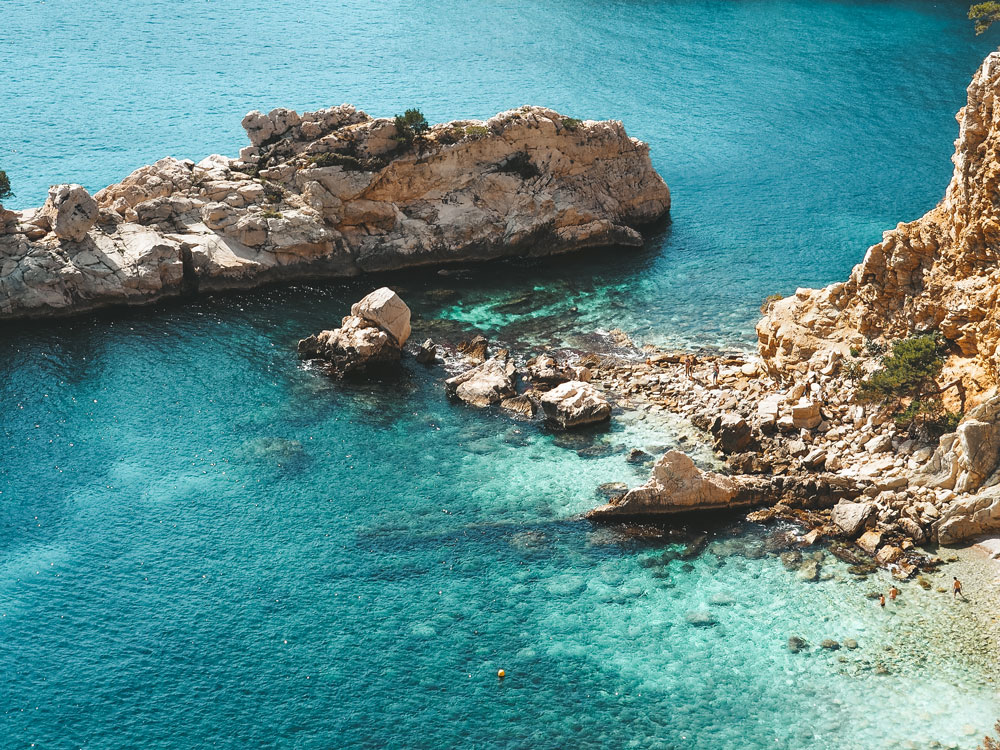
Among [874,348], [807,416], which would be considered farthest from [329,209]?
[874,348]

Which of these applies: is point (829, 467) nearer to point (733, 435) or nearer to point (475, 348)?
point (733, 435)

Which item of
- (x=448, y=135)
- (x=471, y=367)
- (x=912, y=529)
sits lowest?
(x=471, y=367)

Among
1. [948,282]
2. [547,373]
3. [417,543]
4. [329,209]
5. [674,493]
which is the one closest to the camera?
[417,543]

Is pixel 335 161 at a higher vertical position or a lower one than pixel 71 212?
higher

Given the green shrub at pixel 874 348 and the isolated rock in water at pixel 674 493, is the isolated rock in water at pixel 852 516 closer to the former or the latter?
the isolated rock in water at pixel 674 493

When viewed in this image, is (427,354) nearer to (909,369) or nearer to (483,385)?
(483,385)

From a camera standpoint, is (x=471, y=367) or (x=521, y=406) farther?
(x=471, y=367)

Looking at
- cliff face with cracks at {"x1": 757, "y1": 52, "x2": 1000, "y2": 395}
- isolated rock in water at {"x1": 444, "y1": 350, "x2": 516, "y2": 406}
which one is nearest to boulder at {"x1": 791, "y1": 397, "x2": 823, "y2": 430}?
cliff face with cracks at {"x1": 757, "y1": 52, "x2": 1000, "y2": 395}

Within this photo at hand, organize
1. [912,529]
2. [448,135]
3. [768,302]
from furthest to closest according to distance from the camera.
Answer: [448,135] < [768,302] < [912,529]
